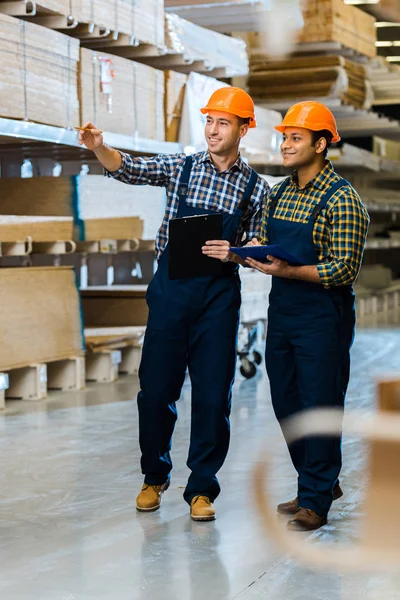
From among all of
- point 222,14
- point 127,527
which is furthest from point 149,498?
point 222,14

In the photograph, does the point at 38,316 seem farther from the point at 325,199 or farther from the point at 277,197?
the point at 325,199

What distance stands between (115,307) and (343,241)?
5.04 metres

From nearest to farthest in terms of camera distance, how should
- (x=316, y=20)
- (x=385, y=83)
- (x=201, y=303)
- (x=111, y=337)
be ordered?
1. (x=201, y=303)
2. (x=111, y=337)
3. (x=316, y=20)
4. (x=385, y=83)

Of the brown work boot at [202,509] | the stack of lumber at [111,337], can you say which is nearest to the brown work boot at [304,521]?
the brown work boot at [202,509]

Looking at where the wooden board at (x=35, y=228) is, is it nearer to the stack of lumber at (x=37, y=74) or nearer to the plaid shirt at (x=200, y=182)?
the stack of lumber at (x=37, y=74)

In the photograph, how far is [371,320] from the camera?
1404cm

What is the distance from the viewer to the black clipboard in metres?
3.76

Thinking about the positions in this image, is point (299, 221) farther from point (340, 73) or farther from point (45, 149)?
point (340, 73)

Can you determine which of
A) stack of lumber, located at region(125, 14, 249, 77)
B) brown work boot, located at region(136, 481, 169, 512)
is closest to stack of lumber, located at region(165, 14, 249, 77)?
stack of lumber, located at region(125, 14, 249, 77)

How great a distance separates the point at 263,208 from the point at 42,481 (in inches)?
68.7

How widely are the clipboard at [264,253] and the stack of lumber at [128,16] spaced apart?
13.3ft

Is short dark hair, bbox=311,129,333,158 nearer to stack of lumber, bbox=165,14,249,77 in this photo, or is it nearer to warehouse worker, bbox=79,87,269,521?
warehouse worker, bbox=79,87,269,521

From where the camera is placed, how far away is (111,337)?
7918 mm

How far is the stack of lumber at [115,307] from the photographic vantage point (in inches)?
330
